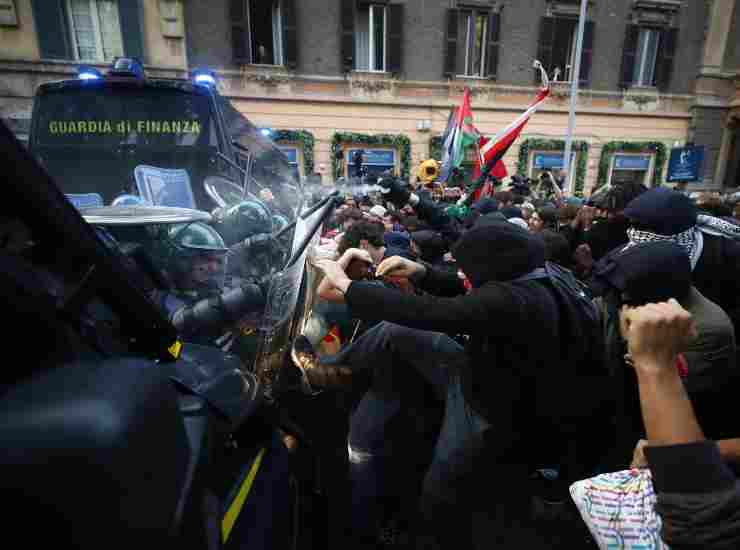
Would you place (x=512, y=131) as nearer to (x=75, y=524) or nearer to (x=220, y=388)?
(x=220, y=388)

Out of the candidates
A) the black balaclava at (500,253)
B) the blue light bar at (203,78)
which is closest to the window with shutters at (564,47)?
the blue light bar at (203,78)

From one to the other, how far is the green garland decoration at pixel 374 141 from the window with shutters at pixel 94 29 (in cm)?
684

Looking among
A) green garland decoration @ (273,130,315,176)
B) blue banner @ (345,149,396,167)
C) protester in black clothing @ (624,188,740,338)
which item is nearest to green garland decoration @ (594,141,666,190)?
blue banner @ (345,149,396,167)

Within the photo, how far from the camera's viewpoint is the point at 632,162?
15617 mm

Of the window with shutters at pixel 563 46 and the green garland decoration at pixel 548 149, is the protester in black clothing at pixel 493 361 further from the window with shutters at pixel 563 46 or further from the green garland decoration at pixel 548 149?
the window with shutters at pixel 563 46

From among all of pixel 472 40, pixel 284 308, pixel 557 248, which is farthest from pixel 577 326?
pixel 472 40

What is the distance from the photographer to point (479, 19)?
1425 cm

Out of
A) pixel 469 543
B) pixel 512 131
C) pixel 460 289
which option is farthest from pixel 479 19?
pixel 469 543

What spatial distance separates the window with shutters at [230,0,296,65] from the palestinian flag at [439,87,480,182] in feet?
24.7

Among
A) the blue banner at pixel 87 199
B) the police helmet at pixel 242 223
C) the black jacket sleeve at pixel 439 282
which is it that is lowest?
the black jacket sleeve at pixel 439 282

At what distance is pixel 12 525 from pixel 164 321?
0.56m

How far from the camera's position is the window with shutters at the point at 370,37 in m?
13.6

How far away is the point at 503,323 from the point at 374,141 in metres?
13.4

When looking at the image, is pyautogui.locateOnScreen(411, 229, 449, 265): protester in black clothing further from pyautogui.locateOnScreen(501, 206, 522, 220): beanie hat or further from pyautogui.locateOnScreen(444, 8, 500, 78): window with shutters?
pyautogui.locateOnScreen(444, 8, 500, 78): window with shutters
